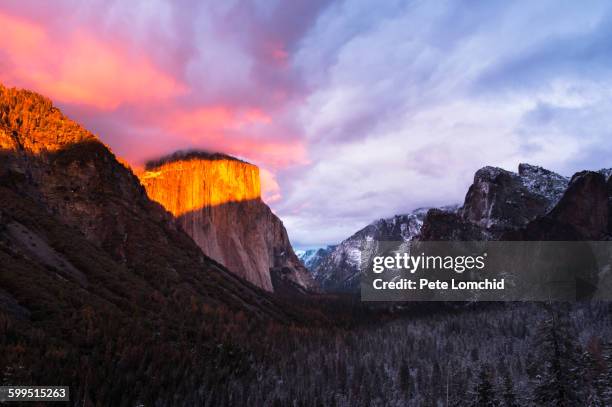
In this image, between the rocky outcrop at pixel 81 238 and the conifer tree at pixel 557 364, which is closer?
the conifer tree at pixel 557 364

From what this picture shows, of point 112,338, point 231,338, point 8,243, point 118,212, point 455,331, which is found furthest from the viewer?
point 455,331

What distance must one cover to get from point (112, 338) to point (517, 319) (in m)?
150

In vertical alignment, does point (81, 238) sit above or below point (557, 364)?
above

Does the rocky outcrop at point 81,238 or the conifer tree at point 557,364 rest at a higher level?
the rocky outcrop at point 81,238

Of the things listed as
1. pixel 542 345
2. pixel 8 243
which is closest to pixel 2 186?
pixel 8 243

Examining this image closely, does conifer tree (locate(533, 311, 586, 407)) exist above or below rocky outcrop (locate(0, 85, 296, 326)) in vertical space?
below

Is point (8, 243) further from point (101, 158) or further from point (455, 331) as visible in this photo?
point (455, 331)

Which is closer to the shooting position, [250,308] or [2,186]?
[2,186]

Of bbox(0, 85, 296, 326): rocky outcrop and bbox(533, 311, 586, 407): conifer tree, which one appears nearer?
bbox(533, 311, 586, 407): conifer tree

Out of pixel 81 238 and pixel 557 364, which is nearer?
pixel 557 364

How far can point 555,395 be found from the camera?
34500 millimetres

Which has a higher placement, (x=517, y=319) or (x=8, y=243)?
(x=8, y=243)

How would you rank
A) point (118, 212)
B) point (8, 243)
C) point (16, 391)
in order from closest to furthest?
point (16, 391) < point (8, 243) < point (118, 212)

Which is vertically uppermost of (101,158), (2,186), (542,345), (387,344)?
(101,158)
